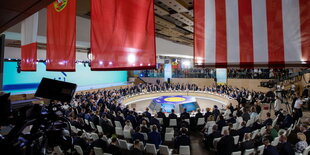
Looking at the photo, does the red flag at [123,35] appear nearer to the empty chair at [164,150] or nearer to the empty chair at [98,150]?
the empty chair at [98,150]

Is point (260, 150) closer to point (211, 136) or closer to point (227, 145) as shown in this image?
point (227, 145)

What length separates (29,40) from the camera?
613 cm

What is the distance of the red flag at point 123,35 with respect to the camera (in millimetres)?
2898

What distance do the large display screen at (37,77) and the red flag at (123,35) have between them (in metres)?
12.9

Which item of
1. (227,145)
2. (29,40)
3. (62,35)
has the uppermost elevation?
(29,40)

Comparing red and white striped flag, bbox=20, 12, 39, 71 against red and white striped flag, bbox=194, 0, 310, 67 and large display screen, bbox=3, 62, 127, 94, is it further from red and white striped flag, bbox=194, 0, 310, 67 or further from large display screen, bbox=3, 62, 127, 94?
large display screen, bbox=3, 62, 127, 94

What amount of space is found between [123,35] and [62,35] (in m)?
2.52

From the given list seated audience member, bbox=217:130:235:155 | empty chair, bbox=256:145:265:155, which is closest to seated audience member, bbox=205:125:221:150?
seated audience member, bbox=217:130:235:155

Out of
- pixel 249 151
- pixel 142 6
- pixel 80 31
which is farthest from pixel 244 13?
pixel 80 31

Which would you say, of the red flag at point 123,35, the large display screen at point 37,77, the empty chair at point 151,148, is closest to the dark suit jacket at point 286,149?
the empty chair at point 151,148

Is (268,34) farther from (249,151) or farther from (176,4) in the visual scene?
(176,4)

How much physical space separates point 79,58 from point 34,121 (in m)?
18.9

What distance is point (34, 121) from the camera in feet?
6.89

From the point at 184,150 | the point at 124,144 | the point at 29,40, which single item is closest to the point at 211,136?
the point at 184,150
